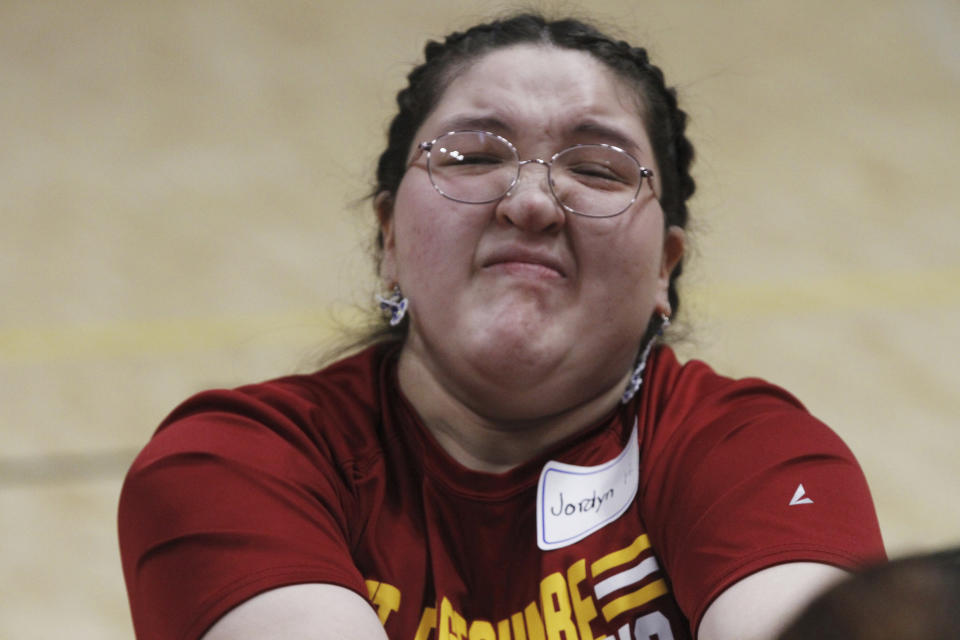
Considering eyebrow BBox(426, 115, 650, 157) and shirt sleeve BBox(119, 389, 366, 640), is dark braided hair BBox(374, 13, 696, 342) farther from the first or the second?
shirt sleeve BBox(119, 389, 366, 640)

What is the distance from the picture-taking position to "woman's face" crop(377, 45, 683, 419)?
56.7 inches

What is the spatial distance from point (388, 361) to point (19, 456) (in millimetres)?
1889

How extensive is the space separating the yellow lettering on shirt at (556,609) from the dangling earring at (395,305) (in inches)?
15.1

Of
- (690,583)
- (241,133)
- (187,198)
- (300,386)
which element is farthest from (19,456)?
(690,583)

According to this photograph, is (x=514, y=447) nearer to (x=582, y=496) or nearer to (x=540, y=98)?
(x=582, y=496)

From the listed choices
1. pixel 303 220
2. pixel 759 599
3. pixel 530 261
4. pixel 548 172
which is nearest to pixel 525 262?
pixel 530 261

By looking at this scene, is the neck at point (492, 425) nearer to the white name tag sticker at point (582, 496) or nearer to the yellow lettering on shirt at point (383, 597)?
the white name tag sticker at point (582, 496)

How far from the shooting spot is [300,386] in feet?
5.00

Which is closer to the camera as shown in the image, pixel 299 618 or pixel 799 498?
pixel 299 618

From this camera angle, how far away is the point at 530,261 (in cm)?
144

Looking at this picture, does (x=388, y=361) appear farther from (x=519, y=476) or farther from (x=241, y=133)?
(x=241, y=133)

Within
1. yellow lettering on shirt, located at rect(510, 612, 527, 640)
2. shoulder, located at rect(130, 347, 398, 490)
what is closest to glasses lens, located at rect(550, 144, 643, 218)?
shoulder, located at rect(130, 347, 398, 490)

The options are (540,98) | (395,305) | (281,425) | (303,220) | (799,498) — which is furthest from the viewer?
(303,220)

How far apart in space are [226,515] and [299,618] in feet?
0.50
